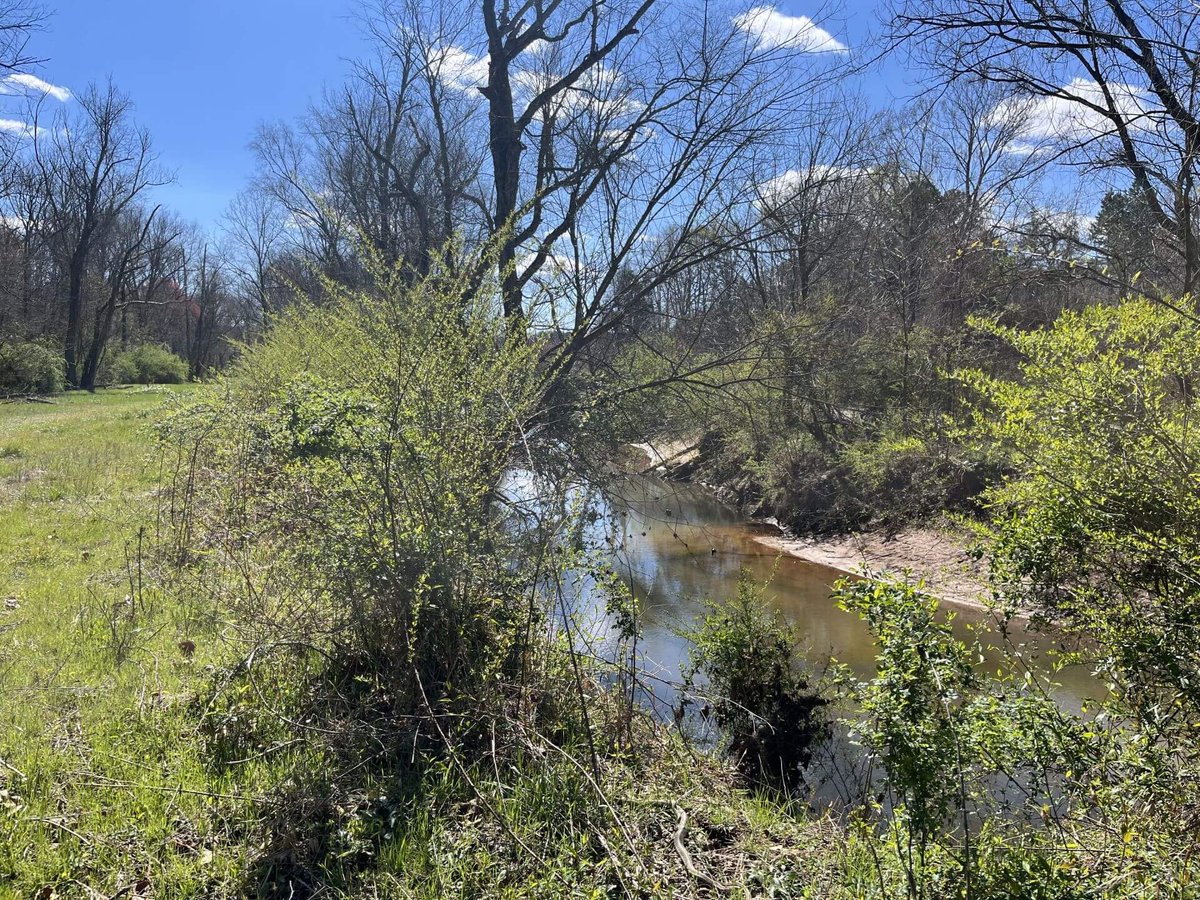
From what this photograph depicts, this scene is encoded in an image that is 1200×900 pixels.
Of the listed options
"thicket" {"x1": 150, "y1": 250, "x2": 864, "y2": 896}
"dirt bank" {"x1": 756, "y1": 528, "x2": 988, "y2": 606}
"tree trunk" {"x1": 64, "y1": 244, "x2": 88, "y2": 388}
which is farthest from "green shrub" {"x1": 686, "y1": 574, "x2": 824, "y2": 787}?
"tree trunk" {"x1": 64, "y1": 244, "x2": 88, "y2": 388}

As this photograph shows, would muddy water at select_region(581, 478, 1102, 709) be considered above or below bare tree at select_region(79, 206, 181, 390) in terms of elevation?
→ below

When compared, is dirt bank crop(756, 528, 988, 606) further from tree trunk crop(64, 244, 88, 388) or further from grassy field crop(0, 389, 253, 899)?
tree trunk crop(64, 244, 88, 388)

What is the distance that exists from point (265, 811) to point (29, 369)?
32.8 m

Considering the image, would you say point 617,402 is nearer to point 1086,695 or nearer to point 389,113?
point 1086,695

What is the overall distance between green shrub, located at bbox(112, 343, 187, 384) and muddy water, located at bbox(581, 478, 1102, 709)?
1591 inches

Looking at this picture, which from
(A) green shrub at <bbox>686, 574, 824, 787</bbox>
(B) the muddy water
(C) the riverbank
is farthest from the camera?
(C) the riverbank

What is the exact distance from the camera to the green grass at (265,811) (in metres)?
3.13

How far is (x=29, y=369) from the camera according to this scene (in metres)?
28.5

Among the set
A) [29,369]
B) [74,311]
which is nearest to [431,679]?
[29,369]

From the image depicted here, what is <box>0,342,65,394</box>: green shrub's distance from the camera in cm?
2753

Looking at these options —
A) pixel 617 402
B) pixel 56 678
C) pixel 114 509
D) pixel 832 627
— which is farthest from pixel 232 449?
pixel 832 627

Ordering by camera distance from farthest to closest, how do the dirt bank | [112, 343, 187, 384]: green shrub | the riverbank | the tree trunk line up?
1. [112, 343, 187, 384]: green shrub
2. the tree trunk
3. the dirt bank
4. the riverbank

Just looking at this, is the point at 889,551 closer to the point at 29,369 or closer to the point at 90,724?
the point at 90,724

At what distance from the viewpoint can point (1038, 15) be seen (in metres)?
6.62
